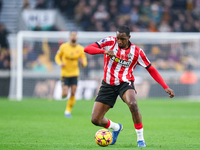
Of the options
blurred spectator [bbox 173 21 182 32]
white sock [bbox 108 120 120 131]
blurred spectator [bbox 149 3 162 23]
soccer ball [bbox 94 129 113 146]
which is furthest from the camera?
blurred spectator [bbox 149 3 162 23]

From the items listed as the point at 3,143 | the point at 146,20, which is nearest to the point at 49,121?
the point at 3,143

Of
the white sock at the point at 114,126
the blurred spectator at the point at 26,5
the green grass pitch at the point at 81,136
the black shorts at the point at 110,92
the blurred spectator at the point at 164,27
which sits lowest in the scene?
the green grass pitch at the point at 81,136

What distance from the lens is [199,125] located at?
9328mm

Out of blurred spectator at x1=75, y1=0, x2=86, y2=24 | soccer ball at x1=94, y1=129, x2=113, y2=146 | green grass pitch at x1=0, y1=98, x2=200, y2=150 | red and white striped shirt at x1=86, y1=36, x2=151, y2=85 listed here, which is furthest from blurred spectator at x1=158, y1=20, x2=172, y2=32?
soccer ball at x1=94, y1=129, x2=113, y2=146

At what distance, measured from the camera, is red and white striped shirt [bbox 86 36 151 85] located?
6.36 meters

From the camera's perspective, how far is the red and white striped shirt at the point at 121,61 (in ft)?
20.9

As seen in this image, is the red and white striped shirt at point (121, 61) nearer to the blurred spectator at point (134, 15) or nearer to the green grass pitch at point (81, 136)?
the green grass pitch at point (81, 136)

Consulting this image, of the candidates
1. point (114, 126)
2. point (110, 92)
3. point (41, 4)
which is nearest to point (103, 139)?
point (114, 126)

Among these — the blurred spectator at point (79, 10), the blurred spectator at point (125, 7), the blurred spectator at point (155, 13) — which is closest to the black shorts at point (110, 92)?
the blurred spectator at point (79, 10)

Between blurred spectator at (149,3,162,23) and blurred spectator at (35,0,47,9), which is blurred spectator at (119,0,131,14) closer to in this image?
blurred spectator at (149,3,162,23)

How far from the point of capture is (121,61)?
6.38 m

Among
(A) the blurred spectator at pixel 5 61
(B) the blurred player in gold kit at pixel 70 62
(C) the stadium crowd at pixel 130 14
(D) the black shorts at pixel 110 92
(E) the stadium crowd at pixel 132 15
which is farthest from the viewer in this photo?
(E) the stadium crowd at pixel 132 15

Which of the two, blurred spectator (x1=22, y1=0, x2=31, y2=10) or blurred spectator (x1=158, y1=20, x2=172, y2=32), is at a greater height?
blurred spectator (x1=22, y1=0, x2=31, y2=10)

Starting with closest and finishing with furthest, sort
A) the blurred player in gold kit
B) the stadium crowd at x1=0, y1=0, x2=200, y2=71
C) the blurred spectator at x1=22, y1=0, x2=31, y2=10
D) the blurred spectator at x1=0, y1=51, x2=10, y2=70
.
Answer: the blurred player in gold kit → the blurred spectator at x1=0, y1=51, x2=10, y2=70 → the stadium crowd at x1=0, y1=0, x2=200, y2=71 → the blurred spectator at x1=22, y1=0, x2=31, y2=10
